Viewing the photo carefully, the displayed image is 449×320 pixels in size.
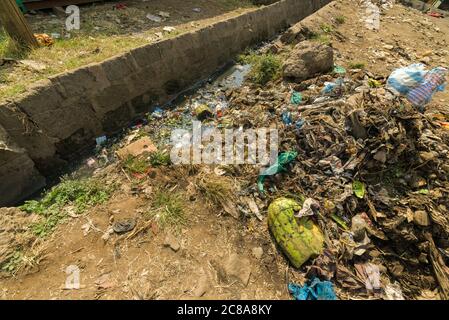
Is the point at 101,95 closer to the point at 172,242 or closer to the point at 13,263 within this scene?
the point at 13,263

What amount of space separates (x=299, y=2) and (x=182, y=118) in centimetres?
627

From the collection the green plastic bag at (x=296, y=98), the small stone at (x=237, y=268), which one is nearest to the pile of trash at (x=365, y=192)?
the green plastic bag at (x=296, y=98)

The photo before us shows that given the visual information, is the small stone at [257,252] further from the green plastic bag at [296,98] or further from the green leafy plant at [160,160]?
the green plastic bag at [296,98]

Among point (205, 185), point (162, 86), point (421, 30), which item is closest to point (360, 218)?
point (205, 185)

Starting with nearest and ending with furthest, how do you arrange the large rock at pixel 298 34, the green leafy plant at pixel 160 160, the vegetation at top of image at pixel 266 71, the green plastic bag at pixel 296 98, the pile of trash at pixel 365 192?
the pile of trash at pixel 365 192, the green leafy plant at pixel 160 160, the green plastic bag at pixel 296 98, the vegetation at top of image at pixel 266 71, the large rock at pixel 298 34

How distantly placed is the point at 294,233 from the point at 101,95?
342 centimetres

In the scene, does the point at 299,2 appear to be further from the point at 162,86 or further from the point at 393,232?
the point at 393,232

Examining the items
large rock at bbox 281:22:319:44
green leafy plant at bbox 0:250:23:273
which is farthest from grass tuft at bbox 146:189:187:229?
large rock at bbox 281:22:319:44

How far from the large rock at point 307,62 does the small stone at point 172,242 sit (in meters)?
3.76

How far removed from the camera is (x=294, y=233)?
9.47ft

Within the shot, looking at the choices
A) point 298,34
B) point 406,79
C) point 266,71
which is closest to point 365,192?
point 406,79

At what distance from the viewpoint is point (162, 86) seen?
4980 mm

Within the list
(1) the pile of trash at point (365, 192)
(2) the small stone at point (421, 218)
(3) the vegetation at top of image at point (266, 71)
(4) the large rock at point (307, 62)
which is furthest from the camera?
(3) the vegetation at top of image at point (266, 71)

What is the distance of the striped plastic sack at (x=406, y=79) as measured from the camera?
4.01 metres
